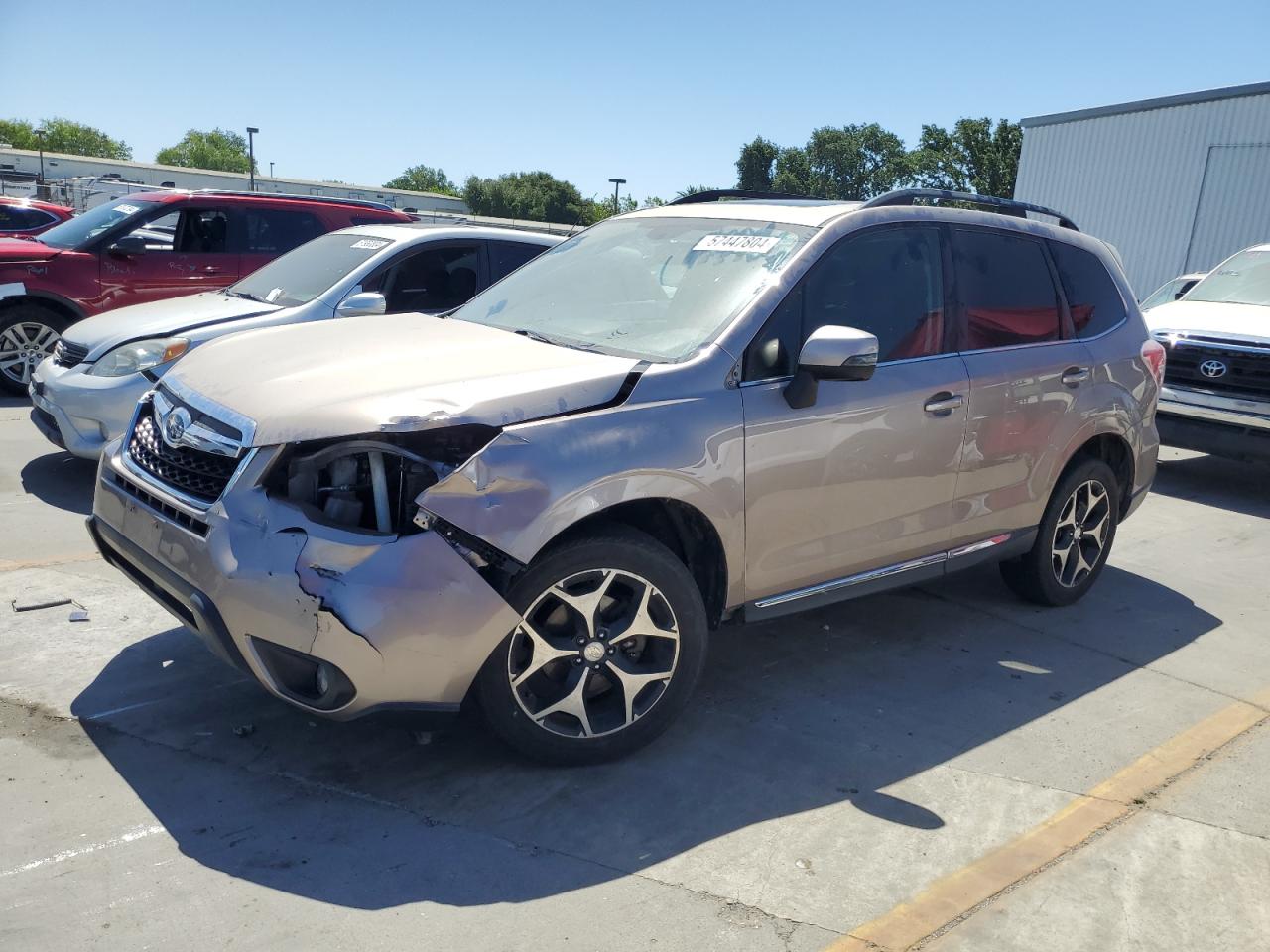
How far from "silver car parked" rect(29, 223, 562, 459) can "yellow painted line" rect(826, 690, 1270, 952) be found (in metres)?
4.08

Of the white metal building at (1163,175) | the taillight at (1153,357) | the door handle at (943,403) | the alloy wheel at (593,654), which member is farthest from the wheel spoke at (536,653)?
the white metal building at (1163,175)

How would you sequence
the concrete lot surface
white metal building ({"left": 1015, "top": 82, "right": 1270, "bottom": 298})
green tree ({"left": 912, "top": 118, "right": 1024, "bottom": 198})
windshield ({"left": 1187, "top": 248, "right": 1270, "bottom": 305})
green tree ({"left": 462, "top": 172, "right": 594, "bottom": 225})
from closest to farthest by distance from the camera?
the concrete lot surface
windshield ({"left": 1187, "top": 248, "right": 1270, "bottom": 305})
white metal building ({"left": 1015, "top": 82, "right": 1270, "bottom": 298})
green tree ({"left": 912, "top": 118, "right": 1024, "bottom": 198})
green tree ({"left": 462, "top": 172, "right": 594, "bottom": 225})

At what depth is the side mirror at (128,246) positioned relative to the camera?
8984 mm

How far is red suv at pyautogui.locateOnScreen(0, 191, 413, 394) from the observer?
8.90 metres

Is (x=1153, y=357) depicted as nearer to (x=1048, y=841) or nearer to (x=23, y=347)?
(x=1048, y=841)

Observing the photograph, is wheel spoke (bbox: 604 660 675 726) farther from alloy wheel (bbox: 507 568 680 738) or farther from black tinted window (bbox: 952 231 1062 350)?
black tinted window (bbox: 952 231 1062 350)

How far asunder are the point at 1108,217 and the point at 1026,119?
11.3 ft

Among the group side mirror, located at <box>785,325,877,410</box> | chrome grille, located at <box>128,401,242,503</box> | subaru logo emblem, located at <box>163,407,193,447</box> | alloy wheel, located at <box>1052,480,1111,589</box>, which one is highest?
side mirror, located at <box>785,325,877,410</box>

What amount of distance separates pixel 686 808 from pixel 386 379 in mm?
1642

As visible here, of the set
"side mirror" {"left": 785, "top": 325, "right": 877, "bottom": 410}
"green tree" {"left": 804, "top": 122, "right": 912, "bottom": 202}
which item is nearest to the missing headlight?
"side mirror" {"left": 785, "top": 325, "right": 877, "bottom": 410}

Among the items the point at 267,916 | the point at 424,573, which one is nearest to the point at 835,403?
the point at 424,573

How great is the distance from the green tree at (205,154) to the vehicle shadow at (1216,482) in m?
153

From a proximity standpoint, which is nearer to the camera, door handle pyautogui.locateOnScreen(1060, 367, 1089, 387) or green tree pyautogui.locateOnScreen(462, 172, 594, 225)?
door handle pyautogui.locateOnScreen(1060, 367, 1089, 387)

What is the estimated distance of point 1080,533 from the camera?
5426 millimetres
